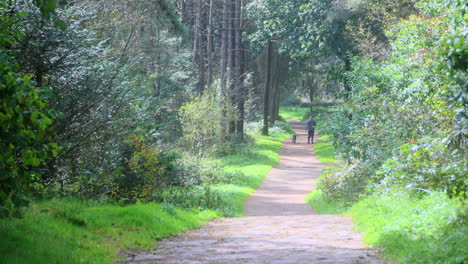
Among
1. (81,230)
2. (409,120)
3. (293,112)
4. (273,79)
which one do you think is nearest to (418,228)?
(81,230)

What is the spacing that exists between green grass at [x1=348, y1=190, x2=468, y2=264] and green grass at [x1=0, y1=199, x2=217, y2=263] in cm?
354

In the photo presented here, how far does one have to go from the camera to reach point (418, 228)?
23.6ft

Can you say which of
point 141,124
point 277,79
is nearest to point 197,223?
point 141,124

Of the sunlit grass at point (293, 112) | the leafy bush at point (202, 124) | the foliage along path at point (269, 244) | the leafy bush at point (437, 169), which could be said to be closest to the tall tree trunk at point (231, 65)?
the leafy bush at point (202, 124)

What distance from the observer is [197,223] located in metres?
11.6

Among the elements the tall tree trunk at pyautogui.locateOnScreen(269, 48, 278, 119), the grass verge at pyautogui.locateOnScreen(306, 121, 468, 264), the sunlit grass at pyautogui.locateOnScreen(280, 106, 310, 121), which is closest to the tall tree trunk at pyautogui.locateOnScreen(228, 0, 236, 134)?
the tall tree trunk at pyautogui.locateOnScreen(269, 48, 278, 119)

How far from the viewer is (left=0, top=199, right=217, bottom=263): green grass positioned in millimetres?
6430

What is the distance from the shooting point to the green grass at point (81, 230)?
6430 millimetres

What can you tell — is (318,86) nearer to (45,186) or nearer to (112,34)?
(112,34)

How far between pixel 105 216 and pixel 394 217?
4697 millimetres

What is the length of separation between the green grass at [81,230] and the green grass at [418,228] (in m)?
3.54

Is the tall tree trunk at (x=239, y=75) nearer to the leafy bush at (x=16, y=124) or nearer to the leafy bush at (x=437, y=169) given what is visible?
the leafy bush at (x=437, y=169)

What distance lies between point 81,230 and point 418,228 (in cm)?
472

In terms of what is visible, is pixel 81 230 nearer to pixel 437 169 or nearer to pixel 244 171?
pixel 437 169
